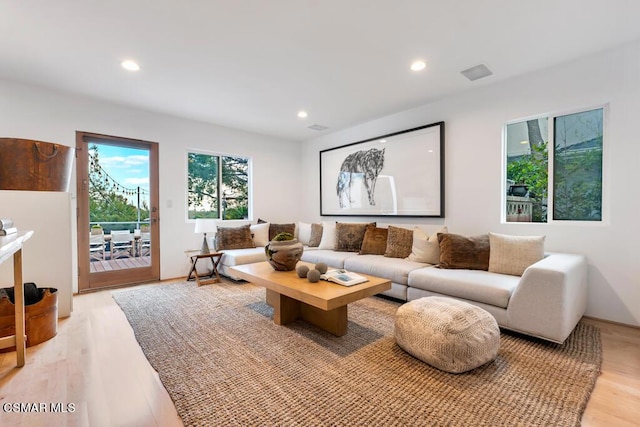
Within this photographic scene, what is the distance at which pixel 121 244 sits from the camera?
4.02 metres

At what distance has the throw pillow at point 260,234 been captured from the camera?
189 inches

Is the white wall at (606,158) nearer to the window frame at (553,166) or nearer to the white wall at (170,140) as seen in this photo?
the window frame at (553,166)

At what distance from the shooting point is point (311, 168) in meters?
5.82

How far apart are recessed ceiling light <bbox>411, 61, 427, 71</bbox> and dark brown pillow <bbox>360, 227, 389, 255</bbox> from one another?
2073 mm

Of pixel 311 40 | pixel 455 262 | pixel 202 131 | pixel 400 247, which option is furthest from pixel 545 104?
pixel 202 131

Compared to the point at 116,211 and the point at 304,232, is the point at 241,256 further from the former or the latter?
the point at 116,211

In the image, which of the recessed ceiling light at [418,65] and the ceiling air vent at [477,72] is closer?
the recessed ceiling light at [418,65]

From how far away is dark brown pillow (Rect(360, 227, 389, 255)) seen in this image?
394 cm

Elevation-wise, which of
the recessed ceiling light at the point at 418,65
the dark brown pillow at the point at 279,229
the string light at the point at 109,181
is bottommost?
the dark brown pillow at the point at 279,229

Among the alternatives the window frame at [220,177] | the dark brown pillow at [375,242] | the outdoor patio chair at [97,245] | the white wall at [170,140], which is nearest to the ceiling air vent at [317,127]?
the white wall at [170,140]

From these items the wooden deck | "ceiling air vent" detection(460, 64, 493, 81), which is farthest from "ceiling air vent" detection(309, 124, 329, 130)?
the wooden deck

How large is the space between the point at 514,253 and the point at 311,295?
2.06 metres

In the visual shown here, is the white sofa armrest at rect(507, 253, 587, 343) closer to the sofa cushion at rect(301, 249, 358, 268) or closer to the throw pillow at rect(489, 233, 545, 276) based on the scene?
the throw pillow at rect(489, 233, 545, 276)

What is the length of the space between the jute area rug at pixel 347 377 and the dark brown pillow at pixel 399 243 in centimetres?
115
